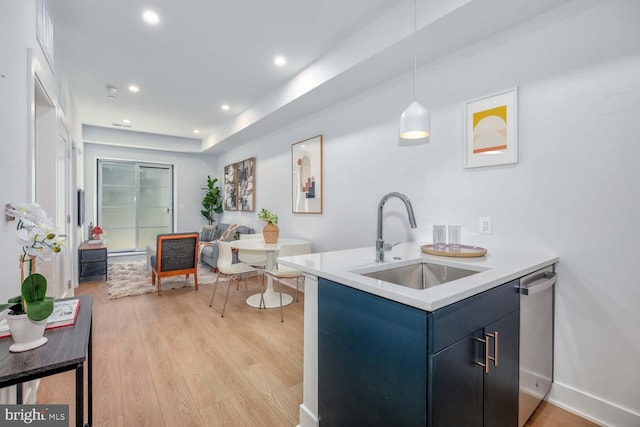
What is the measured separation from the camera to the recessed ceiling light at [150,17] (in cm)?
239

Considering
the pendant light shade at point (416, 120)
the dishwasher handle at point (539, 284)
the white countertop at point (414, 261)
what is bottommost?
the dishwasher handle at point (539, 284)

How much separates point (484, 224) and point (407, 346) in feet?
4.86

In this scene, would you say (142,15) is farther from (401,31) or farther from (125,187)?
(125,187)

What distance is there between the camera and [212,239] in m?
6.38

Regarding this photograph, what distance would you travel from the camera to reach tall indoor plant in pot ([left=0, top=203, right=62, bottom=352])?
3.27 feet

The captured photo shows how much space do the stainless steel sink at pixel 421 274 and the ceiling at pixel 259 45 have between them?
1.58 metres

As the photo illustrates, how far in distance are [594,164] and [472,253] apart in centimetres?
85

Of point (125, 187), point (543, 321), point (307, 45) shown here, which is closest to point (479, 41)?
point (307, 45)

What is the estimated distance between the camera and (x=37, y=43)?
1.90 metres

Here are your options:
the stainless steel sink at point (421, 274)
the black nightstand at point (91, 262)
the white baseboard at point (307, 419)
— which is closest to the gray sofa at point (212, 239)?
the black nightstand at point (91, 262)

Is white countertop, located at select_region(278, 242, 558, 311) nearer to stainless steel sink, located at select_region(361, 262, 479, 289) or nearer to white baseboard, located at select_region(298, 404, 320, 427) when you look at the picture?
stainless steel sink, located at select_region(361, 262, 479, 289)

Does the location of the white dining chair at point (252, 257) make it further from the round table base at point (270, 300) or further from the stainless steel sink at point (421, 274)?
the stainless steel sink at point (421, 274)

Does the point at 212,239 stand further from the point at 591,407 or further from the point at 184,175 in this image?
the point at 591,407

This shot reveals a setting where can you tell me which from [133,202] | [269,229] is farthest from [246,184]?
[133,202]
